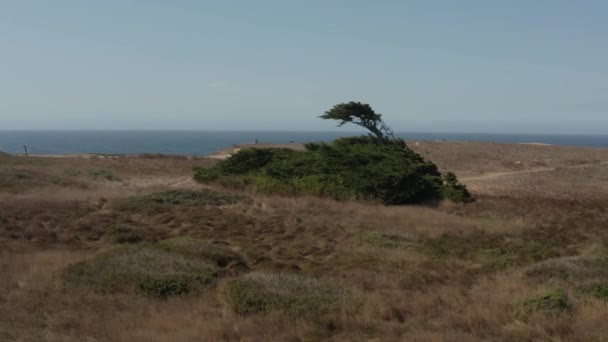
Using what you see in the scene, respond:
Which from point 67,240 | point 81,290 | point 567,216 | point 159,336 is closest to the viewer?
point 159,336

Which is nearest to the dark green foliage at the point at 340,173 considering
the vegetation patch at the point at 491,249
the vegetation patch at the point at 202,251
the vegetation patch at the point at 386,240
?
the vegetation patch at the point at 491,249

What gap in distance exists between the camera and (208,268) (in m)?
11.2

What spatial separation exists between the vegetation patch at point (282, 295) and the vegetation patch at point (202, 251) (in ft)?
7.64

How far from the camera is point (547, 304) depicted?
8406 millimetres

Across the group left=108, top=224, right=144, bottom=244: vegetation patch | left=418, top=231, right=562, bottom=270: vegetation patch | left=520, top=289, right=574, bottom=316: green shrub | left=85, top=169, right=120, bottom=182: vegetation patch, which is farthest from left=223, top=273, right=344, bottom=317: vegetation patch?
left=85, top=169, right=120, bottom=182: vegetation patch

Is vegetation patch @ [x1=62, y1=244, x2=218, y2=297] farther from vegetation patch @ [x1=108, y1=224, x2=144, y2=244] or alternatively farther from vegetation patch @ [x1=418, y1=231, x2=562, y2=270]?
vegetation patch @ [x1=418, y1=231, x2=562, y2=270]

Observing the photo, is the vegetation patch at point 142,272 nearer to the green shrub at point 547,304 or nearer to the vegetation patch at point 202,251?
the vegetation patch at point 202,251

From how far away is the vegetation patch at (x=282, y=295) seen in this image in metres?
8.48

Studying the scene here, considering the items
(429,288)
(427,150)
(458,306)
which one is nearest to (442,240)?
(429,288)

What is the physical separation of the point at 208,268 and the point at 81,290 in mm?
2566

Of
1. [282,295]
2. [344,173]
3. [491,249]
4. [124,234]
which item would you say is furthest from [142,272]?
[344,173]

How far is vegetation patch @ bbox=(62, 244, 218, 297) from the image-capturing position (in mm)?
9742

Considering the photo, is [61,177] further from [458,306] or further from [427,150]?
[427,150]

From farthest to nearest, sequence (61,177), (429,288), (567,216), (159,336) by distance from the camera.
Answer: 1. (61,177)
2. (567,216)
3. (429,288)
4. (159,336)
